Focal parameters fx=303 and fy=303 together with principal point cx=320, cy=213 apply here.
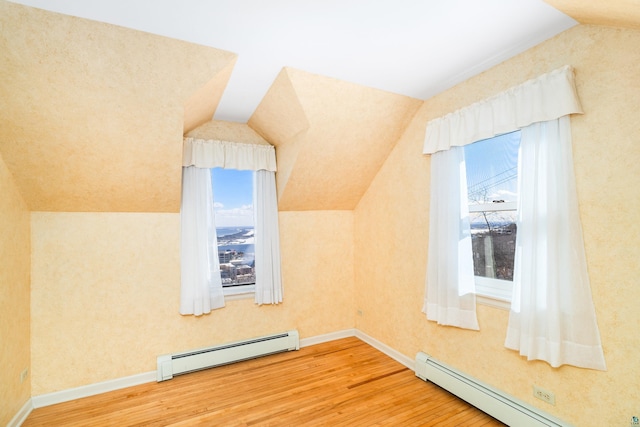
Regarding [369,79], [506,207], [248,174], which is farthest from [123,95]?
[506,207]

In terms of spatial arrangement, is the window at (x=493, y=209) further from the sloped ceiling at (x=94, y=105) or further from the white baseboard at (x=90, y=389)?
the white baseboard at (x=90, y=389)

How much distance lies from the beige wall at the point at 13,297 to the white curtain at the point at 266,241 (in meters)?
1.94

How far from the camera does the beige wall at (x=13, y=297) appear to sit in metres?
2.17

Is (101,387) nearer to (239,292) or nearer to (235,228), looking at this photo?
(239,292)

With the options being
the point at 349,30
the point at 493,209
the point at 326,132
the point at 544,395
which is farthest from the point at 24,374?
the point at 493,209

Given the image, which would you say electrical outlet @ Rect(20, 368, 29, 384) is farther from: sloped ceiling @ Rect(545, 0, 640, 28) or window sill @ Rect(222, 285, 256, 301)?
sloped ceiling @ Rect(545, 0, 640, 28)

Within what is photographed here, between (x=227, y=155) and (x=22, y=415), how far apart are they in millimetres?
2717

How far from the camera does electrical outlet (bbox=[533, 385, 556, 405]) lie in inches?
78.1

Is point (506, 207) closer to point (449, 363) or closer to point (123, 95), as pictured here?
point (449, 363)

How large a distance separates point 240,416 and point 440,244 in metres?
2.16

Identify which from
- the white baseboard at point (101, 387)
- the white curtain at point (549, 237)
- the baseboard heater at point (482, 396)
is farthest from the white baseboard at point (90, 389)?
the white curtain at point (549, 237)

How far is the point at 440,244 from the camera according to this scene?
268 centimetres

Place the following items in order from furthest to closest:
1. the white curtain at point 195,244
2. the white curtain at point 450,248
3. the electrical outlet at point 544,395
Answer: the white curtain at point 195,244 < the white curtain at point 450,248 < the electrical outlet at point 544,395

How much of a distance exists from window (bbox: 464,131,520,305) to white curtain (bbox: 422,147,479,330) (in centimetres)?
11
